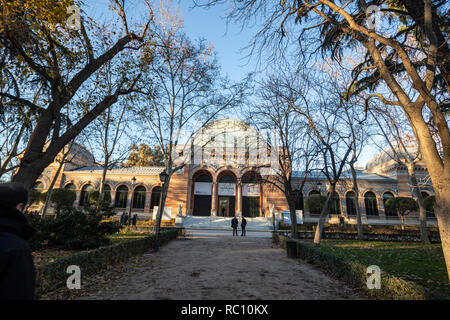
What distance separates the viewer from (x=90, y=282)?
17.4ft

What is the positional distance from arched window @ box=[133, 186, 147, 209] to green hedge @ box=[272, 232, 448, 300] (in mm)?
27163

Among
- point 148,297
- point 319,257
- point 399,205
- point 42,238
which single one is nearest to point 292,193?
point 319,257

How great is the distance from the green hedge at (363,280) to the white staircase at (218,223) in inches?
679

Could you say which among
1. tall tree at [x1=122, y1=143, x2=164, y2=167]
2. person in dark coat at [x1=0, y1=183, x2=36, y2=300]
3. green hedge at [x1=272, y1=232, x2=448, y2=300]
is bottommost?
green hedge at [x1=272, y1=232, x2=448, y2=300]

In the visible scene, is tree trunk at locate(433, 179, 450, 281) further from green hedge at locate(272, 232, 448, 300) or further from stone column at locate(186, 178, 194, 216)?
stone column at locate(186, 178, 194, 216)

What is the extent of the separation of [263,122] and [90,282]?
11942 millimetres

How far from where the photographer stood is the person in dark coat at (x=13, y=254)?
1354 mm

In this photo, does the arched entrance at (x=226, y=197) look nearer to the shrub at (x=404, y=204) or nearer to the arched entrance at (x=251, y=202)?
the arched entrance at (x=251, y=202)

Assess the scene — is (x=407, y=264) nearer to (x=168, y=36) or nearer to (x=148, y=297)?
(x=148, y=297)

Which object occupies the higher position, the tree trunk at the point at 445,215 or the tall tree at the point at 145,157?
the tall tree at the point at 145,157

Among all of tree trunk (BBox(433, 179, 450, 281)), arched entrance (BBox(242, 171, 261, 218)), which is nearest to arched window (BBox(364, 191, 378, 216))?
arched entrance (BBox(242, 171, 261, 218))

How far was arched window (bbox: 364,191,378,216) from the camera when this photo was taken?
3008 cm

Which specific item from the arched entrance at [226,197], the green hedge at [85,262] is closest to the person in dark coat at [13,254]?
the green hedge at [85,262]

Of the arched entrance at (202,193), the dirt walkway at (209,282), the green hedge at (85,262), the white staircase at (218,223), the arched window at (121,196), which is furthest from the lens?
the arched entrance at (202,193)
